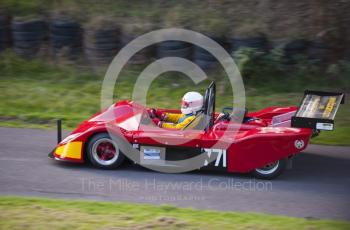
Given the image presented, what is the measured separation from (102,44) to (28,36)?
182cm

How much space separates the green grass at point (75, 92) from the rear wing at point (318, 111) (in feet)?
5.54

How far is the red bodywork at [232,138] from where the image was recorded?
9031 millimetres

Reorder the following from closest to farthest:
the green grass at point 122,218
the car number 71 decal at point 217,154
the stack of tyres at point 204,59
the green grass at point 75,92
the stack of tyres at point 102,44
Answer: the green grass at point 122,218
the car number 71 decal at point 217,154
the green grass at point 75,92
the stack of tyres at point 204,59
the stack of tyres at point 102,44

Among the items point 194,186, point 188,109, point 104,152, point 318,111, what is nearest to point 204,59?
point 188,109

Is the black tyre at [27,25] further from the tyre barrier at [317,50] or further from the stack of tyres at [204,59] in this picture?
the tyre barrier at [317,50]

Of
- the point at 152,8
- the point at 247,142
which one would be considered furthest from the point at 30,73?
the point at 247,142

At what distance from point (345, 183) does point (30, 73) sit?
8519mm

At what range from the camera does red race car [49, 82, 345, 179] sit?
906 centimetres

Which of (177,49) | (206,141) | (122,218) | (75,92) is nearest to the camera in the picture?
(122,218)

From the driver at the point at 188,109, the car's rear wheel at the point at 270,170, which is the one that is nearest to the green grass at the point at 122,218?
the car's rear wheel at the point at 270,170

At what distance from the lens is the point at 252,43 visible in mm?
14508

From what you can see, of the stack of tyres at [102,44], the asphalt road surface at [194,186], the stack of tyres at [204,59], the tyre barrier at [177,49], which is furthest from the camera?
the stack of tyres at [102,44]

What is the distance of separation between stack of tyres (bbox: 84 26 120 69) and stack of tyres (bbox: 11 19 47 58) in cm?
113

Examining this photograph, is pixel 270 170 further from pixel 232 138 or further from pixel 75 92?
pixel 75 92
